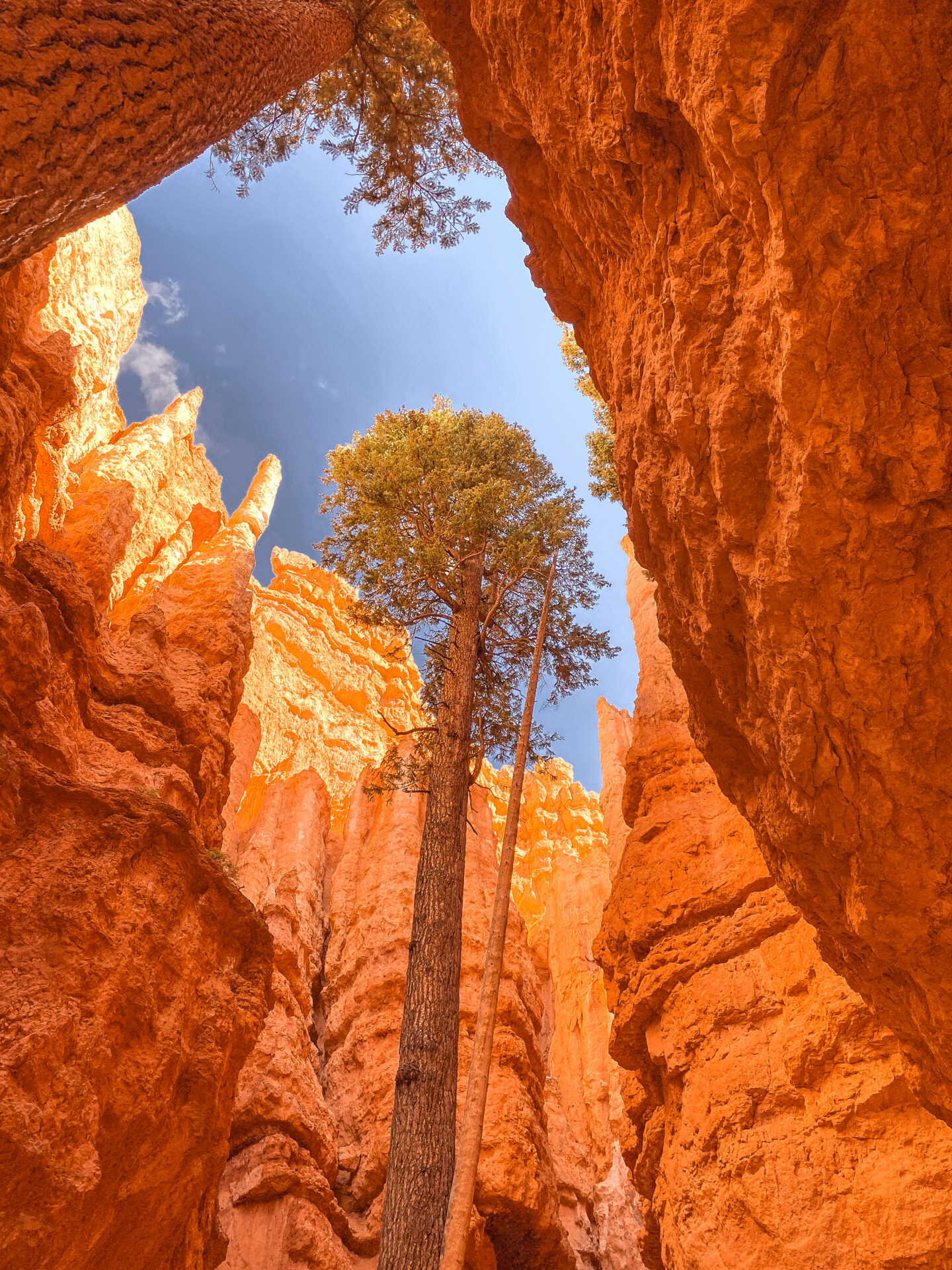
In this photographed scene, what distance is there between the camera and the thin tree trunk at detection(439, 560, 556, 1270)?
4.56 metres

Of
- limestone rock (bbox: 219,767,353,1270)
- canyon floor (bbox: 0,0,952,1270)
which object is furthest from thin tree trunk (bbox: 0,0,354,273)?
limestone rock (bbox: 219,767,353,1270)

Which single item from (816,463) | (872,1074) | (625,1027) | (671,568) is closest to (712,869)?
(625,1027)

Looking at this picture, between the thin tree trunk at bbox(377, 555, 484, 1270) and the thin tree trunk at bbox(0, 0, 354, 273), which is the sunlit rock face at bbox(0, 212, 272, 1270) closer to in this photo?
the thin tree trunk at bbox(377, 555, 484, 1270)

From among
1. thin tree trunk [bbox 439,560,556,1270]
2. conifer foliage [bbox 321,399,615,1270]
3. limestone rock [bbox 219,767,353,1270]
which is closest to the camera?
thin tree trunk [bbox 439,560,556,1270]

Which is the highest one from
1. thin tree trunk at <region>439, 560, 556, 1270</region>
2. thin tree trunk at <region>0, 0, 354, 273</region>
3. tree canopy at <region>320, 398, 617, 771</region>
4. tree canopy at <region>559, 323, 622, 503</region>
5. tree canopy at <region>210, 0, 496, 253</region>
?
tree canopy at <region>210, 0, 496, 253</region>

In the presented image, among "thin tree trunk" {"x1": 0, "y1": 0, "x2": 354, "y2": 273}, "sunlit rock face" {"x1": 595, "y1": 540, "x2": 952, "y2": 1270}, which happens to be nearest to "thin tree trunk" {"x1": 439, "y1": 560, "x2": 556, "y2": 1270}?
"sunlit rock face" {"x1": 595, "y1": 540, "x2": 952, "y2": 1270}

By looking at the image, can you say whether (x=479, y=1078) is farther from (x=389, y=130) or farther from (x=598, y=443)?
(x=389, y=130)

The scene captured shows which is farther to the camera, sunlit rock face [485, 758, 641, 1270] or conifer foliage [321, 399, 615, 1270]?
sunlit rock face [485, 758, 641, 1270]

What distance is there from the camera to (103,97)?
447cm

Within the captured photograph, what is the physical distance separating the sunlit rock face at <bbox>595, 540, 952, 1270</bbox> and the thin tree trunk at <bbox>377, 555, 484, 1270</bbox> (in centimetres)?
235

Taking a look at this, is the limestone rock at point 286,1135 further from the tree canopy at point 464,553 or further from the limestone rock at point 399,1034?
the tree canopy at point 464,553

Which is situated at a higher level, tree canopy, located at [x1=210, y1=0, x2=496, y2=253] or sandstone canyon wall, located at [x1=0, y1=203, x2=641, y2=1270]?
tree canopy, located at [x1=210, y1=0, x2=496, y2=253]

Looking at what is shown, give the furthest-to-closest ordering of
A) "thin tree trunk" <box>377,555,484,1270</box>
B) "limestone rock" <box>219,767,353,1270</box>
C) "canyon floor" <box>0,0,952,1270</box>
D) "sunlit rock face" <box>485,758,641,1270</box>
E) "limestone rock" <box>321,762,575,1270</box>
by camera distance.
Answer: "sunlit rock face" <box>485,758,641,1270</box> → "limestone rock" <box>321,762,575,1270</box> → "limestone rock" <box>219,767,353,1270</box> → "thin tree trunk" <box>377,555,484,1270</box> → "canyon floor" <box>0,0,952,1270</box>

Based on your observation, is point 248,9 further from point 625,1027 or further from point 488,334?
point 488,334
